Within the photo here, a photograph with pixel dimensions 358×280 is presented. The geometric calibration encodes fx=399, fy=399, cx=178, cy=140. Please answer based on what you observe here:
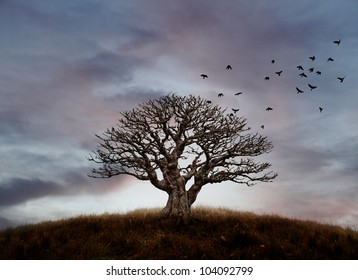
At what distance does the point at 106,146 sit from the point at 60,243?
626 cm

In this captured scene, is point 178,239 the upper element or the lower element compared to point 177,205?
lower

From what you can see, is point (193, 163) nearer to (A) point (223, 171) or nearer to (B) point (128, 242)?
(A) point (223, 171)

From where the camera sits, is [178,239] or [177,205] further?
[177,205]

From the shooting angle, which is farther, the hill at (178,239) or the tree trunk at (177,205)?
the tree trunk at (177,205)

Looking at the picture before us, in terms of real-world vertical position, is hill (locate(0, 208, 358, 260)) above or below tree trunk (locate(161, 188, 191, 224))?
below

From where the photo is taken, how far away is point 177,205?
64.2 ft

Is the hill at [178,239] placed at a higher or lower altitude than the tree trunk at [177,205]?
lower

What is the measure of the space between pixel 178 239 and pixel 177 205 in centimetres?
444

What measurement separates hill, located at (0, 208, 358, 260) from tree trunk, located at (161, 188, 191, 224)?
0.56m

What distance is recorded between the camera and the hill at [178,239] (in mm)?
13570

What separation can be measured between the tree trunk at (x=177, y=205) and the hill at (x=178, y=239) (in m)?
0.56

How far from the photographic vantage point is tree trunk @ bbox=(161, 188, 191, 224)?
753 inches

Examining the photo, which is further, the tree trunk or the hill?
the tree trunk

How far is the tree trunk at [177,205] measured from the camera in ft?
62.7
